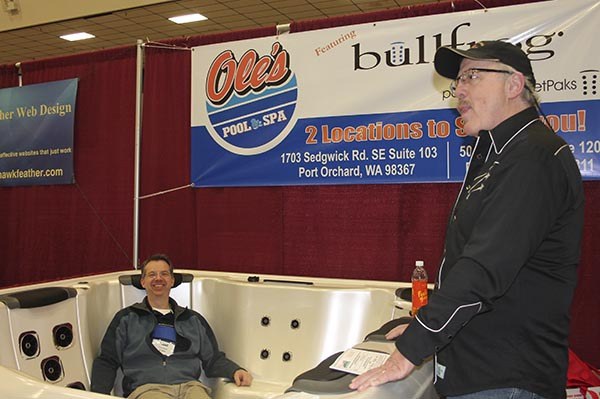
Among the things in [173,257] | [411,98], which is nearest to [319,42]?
[411,98]

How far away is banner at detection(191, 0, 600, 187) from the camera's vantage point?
273cm

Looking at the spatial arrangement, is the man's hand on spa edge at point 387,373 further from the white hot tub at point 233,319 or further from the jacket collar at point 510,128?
the white hot tub at point 233,319

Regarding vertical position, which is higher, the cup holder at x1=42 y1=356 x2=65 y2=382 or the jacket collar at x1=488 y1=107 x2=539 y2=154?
the jacket collar at x1=488 y1=107 x2=539 y2=154

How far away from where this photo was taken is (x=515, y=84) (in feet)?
4.57

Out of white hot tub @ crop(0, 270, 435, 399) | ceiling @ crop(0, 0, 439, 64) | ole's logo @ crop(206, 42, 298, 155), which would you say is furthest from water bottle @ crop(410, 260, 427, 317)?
ceiling @ crop(0, 0, 439, 64)

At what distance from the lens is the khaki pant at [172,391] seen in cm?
251

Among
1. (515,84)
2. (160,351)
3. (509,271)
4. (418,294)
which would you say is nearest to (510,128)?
(515,84)

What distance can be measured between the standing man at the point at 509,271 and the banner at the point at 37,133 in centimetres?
336

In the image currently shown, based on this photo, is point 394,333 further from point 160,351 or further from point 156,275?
point 156,275

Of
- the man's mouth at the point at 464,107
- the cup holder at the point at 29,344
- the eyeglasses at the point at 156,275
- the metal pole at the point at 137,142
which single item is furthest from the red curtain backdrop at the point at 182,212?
the man's mouth at the point at 464,107

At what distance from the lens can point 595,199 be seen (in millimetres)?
2744

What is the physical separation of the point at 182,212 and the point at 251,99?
0.84m

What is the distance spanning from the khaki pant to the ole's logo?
55.4 inches

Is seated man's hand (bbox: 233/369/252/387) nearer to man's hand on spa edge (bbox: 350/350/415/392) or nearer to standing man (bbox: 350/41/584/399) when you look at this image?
man's hand on spa edge (bbox: 350/350/415/392)
